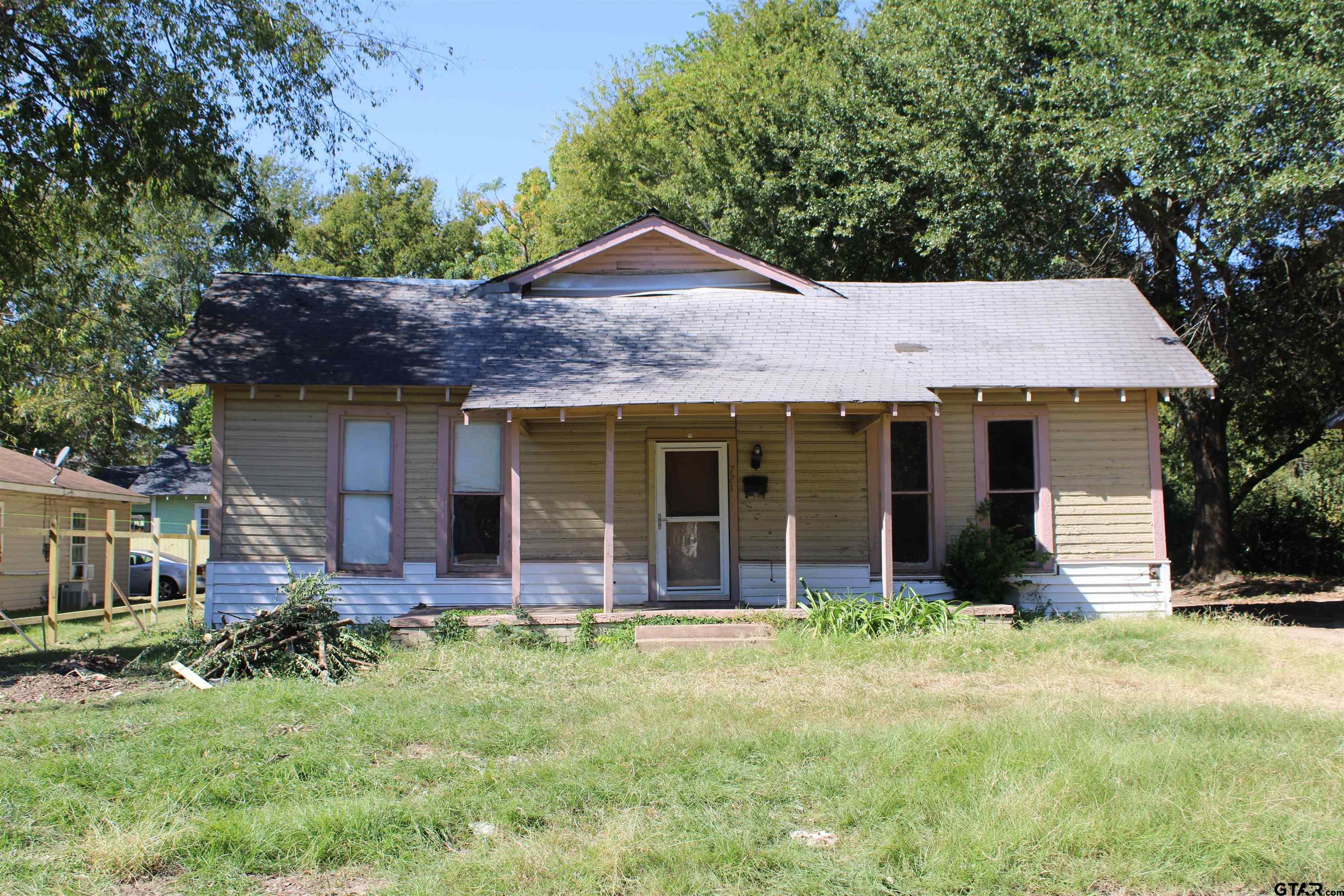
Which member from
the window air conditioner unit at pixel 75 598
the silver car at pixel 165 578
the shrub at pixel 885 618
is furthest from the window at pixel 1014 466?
the silver car at pixel 165 578

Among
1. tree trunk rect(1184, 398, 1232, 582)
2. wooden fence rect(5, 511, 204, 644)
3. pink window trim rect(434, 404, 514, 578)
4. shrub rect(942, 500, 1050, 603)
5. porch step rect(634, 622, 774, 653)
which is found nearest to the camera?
porch step rect(634, 622, 774, 653)

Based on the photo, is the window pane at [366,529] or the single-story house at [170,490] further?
the single-story house at [170,490]

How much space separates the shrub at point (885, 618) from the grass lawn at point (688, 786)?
5.57ft

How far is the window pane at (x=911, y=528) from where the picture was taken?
42.6 ft

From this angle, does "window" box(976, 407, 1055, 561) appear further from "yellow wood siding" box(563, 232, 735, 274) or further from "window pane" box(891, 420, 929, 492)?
"yellow wood siding" box(563, 232, 735, 274)

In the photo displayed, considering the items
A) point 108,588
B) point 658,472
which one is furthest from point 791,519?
point 108,588

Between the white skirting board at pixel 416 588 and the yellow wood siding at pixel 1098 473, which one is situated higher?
the yellow wood siding at pixel 1098 473

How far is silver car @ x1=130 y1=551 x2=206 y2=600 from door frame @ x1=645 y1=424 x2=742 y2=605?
1624cm

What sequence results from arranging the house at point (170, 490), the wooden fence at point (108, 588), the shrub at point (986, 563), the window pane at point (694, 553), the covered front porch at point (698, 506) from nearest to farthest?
the wooden fence at point (108, 588), the shrub at point (986, 563), the covered front porch at point (698, 506), the window pane at point (694, 553), the house at point (170, 490)

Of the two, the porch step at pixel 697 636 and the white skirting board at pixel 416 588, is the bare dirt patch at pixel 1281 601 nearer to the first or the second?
the porch step at pixel 697 636

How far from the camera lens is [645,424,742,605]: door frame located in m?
12.7

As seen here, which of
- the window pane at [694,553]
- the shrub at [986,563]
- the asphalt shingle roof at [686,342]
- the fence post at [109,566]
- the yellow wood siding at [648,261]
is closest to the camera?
the asphalt shingle roof at [686,342]

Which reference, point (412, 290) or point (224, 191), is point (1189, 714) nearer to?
point (412, 290)

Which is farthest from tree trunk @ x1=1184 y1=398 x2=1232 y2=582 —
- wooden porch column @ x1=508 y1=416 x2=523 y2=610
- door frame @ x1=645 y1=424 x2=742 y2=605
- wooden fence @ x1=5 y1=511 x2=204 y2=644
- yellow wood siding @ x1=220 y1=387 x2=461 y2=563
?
wooden fence @ x1=5 y1=511 x2=204 y2=644
